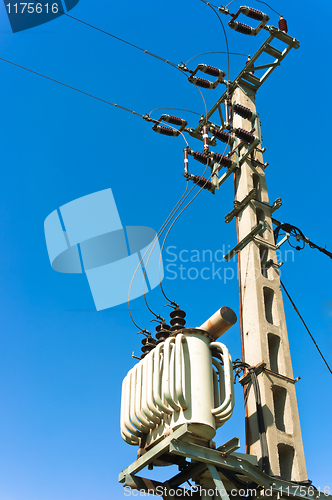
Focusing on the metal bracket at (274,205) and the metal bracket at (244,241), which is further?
the metal bracket at (274,205)

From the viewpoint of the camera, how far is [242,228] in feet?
41.2

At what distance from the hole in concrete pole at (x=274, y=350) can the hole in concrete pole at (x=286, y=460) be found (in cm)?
158

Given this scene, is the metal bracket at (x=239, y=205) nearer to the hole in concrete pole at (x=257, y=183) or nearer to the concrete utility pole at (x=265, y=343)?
the concrete utility pole at (x=265, y=343)

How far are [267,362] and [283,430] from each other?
1.31 metres

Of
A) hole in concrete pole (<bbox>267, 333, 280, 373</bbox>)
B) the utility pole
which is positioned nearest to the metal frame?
the utility pole

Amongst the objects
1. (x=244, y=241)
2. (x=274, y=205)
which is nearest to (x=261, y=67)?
(x=274, y=205)

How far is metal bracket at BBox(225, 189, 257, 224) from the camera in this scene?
12712 millimetres

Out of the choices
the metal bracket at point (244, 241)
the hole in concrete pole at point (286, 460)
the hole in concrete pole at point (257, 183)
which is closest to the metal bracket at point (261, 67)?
the hole in concrete pole at point (257, 183)

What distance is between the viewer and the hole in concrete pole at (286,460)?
31.1ft

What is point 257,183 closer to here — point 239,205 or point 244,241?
point 239,205

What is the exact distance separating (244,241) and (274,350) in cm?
271

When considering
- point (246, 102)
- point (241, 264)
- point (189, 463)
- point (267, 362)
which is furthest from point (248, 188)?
point (189, 463)

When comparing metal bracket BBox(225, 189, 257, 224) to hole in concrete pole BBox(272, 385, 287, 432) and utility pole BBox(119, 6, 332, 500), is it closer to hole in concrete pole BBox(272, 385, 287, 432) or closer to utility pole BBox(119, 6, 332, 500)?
utility pole BBox(119, 6, 332, 500)

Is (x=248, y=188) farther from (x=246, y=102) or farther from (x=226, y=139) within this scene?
(x=246, y=102)
